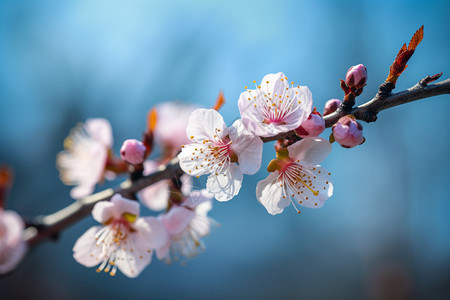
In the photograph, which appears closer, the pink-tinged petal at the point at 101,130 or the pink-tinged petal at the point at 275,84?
the pink-tinged petal at the point at 275,84

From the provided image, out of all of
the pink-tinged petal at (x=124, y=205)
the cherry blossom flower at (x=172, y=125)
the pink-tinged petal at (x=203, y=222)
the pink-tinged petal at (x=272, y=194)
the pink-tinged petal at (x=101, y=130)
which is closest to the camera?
the pink-tinged petal at (x=272, y=194)

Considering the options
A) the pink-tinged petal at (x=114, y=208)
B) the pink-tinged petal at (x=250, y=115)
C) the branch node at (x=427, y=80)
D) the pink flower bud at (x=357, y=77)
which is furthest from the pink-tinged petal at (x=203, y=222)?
the branch node at (x=427, y=80)

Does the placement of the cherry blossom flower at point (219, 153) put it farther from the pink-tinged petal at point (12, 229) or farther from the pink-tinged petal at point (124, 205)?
the pink-tinged petal at point (12, 229)

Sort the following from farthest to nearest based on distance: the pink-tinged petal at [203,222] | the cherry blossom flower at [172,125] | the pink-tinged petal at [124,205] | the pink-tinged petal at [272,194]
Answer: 1. the cherry blossom flower at [172,125]
2. the pink-tinged petal at [203,222]
3. the pink-tinged petal at [124,205]
4. the pink-tinged petal at [272,194]

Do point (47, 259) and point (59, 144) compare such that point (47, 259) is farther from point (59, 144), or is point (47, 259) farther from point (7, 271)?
point (7, 271)

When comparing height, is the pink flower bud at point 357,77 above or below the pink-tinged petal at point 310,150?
above

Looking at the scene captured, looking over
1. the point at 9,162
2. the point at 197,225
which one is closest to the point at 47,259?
the point at 9,162
